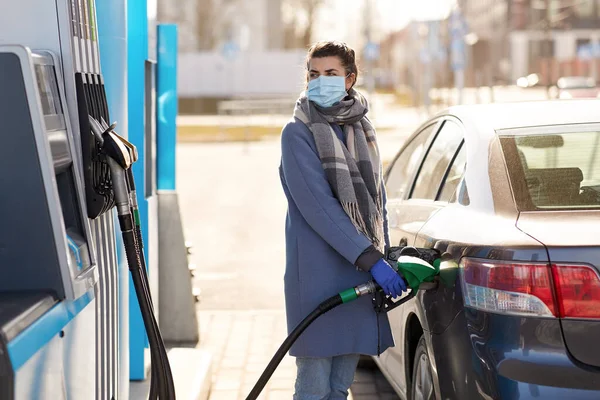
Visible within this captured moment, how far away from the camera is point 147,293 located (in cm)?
320

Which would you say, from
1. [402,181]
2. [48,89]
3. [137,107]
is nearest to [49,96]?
[48,89]

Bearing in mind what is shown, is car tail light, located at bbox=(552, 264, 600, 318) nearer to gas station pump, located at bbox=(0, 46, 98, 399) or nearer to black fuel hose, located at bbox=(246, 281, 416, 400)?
black fuel hose, located at bbox=(246, 281, 416, 400)

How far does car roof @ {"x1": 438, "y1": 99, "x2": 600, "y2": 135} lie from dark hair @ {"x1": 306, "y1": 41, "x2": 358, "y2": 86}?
60 cm

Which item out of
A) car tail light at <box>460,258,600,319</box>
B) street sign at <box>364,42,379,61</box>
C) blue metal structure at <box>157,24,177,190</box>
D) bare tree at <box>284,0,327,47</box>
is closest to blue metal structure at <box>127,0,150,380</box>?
blue metal structure at <box>157,24,177,190</box>

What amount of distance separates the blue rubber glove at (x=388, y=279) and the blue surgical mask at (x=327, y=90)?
65 cm

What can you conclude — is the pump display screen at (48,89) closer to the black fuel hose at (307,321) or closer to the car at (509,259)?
the black fuel hose at (307,321)

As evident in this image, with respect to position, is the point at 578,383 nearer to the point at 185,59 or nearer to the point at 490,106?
the point at 490,106

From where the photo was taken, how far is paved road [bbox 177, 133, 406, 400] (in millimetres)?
5879

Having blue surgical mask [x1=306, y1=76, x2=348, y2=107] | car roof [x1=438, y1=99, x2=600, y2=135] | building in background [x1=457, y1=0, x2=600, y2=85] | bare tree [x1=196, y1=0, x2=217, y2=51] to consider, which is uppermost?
blue surgical mask [x1=306, y1=76, x2=348, y2=107]

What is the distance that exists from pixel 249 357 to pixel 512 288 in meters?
3.43

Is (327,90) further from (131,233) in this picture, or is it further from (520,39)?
(520,39)

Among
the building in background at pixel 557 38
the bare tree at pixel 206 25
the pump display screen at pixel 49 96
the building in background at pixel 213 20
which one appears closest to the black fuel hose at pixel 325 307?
the pump display screen at pixel 49 96

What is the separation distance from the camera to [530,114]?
13.3 ft

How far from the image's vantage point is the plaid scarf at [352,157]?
3.70m
